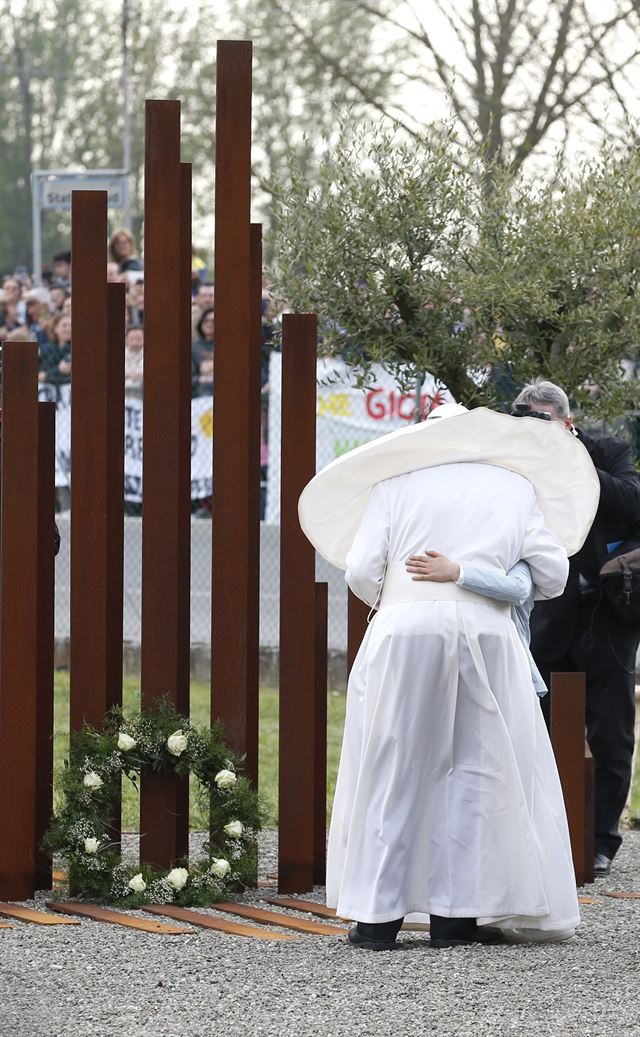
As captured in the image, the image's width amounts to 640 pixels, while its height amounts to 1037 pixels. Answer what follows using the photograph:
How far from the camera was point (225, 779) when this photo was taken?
6.32 metres

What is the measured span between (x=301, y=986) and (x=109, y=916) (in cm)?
130

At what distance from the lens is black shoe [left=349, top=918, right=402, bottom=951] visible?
17.7 feet

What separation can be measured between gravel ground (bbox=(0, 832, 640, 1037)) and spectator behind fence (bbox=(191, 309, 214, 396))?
8211mm

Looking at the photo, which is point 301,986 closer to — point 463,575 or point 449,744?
point 449,744

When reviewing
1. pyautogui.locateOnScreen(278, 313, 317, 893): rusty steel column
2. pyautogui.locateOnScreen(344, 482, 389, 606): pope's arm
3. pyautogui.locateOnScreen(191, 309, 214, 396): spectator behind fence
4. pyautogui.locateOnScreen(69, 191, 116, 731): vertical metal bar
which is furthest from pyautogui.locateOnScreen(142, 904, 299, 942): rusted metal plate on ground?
pyautogui.locateOnScreen(191, 309, 214, 396): spectator behind fence

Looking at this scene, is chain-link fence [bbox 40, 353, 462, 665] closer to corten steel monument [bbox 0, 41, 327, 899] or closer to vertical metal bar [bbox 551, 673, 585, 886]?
vertical metal bar [bbox 551, 673, 585, 886]

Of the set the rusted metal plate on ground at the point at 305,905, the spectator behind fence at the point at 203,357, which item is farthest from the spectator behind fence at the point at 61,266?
the rusted metal plate on ground at the point at 305,905

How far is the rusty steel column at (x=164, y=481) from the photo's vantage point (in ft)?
21.0

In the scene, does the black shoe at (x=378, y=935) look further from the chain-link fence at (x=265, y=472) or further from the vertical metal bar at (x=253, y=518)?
the chain-link fence at (x=265, y=472)

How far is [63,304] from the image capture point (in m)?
16.0

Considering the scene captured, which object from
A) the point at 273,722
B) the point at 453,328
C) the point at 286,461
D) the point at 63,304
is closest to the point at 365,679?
the point at 286,461

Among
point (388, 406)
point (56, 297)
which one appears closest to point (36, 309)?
point (56, 297)

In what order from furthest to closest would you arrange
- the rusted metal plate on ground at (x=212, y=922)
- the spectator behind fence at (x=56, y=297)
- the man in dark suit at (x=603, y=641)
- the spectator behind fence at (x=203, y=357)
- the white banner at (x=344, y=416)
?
the spectator behind fence at (x=56, y=297) < the spectator behind fence at (x=203, y=357) < the white banner at (x=344, y=416) < the man in dark suit at (x=603, y=641) < the rusted metal plate on ground at (x=212, y=922)

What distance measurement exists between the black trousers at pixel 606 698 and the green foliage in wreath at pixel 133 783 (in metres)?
1.73
